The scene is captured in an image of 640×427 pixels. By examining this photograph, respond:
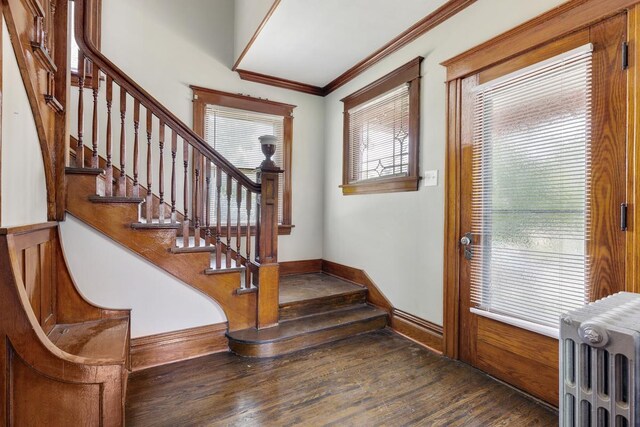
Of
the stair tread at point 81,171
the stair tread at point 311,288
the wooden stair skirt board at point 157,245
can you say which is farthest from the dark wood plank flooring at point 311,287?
the stair tread at point 81,171

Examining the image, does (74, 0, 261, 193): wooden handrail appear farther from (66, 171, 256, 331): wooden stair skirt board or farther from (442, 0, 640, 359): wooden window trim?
(442, 0, 640, 359): wooden window trim

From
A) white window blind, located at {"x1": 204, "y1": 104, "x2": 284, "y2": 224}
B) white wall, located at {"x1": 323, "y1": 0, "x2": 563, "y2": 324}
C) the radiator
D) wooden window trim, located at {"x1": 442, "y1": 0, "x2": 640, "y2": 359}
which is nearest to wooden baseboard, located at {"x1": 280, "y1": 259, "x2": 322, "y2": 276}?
white window blind, located at {"x1": 204, "y1": 104, "x2": 284, "y2": 224}

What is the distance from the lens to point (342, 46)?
3.02 m

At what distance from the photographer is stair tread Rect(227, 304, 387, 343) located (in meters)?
2.43

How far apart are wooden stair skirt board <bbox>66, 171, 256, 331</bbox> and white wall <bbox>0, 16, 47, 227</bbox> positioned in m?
0.33

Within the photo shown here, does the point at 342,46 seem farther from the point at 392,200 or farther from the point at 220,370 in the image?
the point at 220,370

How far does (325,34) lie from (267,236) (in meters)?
1.90

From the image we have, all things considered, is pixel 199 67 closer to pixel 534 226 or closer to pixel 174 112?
pixel 174 112

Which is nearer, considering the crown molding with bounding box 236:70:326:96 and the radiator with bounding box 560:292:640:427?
the radiator with bounding box 560:292:640:427

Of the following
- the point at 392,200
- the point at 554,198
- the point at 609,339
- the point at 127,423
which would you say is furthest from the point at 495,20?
the point at 127,423

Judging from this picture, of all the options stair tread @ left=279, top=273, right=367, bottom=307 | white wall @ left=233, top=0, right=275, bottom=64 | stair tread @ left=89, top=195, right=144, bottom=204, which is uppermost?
white wall @ left=233, top=0, right=275, bottom=64

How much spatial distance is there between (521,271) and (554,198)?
1.64 feet

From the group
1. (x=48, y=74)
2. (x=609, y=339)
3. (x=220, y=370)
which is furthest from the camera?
(x=220, y=370)

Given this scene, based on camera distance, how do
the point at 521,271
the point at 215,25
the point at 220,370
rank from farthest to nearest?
the point at 215,25, the point at 220,370, the point at 521,271
